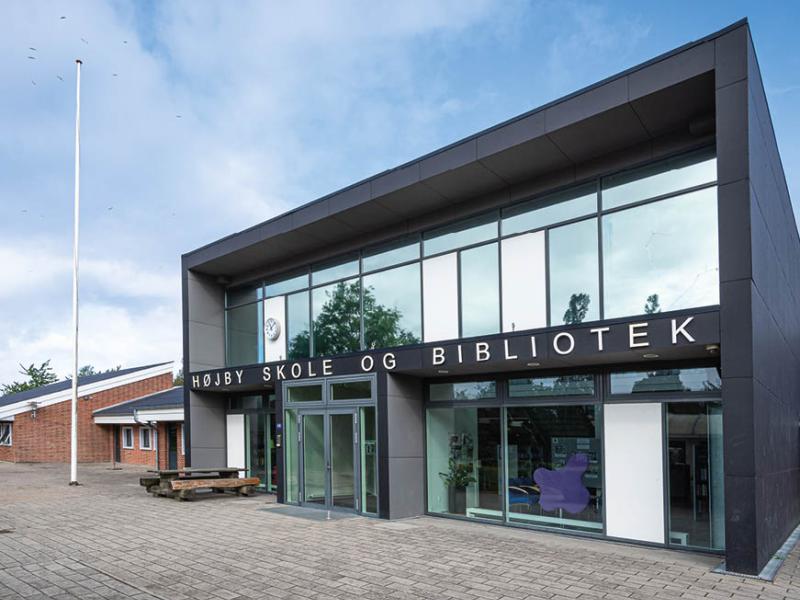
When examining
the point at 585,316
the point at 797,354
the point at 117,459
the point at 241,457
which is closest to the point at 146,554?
the point at 585,316

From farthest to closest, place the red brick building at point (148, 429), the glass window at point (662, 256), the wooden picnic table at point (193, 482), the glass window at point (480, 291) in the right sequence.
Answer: the red brick building at point (148, 429) < the wooden picnic table at point (193, 482) < the glass window at point (480, 291) < the glass window at point (662, 256)

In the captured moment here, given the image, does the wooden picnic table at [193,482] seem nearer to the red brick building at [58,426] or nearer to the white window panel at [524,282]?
the white window panel at [524,282]

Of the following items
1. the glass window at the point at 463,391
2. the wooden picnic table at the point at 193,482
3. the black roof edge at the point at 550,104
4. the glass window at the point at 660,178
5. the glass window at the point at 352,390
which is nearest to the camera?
the black roof edge at the point at 550,104

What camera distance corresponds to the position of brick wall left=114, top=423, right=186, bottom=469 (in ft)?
76.3

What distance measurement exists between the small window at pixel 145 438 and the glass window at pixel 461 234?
1770 centimetres

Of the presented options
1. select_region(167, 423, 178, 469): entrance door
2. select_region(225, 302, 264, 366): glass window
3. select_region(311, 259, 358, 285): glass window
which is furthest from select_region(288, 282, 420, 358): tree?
select_region(167, 423, 178, 469): entrance door

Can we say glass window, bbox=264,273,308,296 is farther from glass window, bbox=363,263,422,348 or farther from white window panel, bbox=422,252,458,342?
white window panel, bbox=422,252,458,342

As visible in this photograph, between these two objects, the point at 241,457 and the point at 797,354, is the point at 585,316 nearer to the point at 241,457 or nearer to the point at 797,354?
the point at 797,354

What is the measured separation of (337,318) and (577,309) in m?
5.79

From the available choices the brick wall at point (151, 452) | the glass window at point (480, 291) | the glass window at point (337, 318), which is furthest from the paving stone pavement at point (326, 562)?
the brick wall at point (151, 452)

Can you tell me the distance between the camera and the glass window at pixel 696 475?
8.96 metres

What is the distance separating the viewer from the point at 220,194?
2688 cm

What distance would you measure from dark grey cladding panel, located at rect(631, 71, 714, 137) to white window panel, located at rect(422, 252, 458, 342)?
4267mm

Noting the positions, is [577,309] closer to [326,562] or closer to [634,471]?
[634,471]
